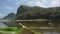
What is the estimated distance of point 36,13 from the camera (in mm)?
2201

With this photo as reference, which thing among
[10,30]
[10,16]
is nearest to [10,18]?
[10,16]

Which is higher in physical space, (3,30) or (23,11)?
(23,11)

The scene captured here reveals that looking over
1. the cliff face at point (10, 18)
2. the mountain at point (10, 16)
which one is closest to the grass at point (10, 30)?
the cliff face at point (10, 18)

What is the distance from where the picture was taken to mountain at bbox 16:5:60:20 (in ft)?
7.18

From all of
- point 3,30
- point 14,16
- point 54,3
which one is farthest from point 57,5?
point 3,30

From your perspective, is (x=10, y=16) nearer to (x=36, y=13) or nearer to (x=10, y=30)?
(x=10, y=30)

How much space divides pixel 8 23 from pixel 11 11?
17 cm

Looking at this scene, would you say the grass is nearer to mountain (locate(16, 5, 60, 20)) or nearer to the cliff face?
the cliff face

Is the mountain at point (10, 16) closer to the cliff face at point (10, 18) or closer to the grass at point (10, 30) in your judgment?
the cliff face at point (10, 18)

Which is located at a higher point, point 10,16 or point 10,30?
point 10,16

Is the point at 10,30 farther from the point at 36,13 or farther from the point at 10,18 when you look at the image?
the point at 36,13

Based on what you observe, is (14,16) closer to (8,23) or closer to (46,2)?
(8,23)

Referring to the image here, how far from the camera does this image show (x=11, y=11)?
221 cm

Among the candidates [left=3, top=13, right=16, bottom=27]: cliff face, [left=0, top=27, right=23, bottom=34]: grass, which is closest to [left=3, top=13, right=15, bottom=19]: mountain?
[left=3, top=13, right=16, bottom=27]: cliff face
